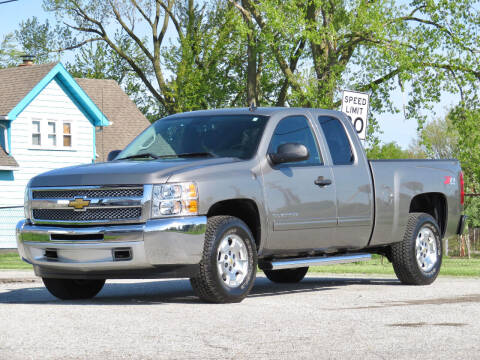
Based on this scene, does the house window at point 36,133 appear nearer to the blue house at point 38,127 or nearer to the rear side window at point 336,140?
the blue house at point 38,127

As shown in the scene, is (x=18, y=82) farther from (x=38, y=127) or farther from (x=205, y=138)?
(x=205, y=138)

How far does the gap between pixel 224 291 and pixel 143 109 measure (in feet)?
161

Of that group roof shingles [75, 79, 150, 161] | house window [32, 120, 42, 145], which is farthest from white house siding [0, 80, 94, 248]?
roof shingles [75, 79, 150, 161]

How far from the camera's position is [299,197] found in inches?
418

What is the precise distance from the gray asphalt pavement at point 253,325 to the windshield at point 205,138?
1610mm

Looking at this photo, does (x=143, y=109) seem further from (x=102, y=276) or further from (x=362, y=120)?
(x=102, y=276)

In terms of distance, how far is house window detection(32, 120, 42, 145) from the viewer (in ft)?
126

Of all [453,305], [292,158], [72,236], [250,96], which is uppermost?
[250,96]

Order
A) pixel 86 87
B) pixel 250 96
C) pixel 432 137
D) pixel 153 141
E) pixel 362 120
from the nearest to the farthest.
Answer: pixel 153 141 → pixel 362 120 → pixel 250 96 → pixel 86 87 → pixel 432 137

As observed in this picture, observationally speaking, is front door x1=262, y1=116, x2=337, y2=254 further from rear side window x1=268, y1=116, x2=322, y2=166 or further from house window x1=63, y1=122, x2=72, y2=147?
house window x1=63, y1=122, x2=72, y2=147

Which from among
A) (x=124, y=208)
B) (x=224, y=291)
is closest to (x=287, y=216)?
(x=224, y=291)

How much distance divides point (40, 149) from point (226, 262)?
96.6 ft

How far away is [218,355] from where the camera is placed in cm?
654

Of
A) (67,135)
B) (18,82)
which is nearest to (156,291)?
(18,82)
